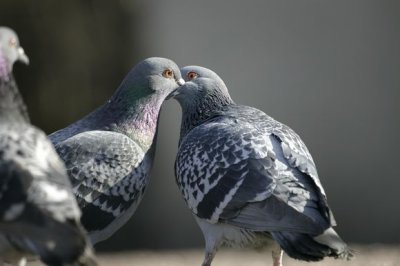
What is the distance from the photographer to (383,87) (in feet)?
34.9

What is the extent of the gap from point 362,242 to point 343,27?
231 cm

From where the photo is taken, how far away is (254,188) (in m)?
5.76

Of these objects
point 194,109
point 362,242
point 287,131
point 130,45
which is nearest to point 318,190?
point 287,131

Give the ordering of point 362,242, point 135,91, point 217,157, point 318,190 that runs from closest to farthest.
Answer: point 318,190 → point 217,157 → point 135,91 → point 362,242

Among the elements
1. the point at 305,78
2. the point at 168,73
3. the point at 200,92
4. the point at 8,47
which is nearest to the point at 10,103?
the point at 8,47

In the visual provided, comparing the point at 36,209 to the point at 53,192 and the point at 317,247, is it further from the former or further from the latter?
the point at 317,247

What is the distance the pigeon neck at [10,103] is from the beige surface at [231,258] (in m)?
3.10

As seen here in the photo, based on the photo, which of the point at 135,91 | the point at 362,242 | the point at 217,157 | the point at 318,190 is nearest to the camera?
the point at 318,190

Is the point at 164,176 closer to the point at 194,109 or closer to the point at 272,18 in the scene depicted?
the point at 272,18

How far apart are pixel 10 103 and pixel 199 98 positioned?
6.93 ft

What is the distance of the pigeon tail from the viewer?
5363 millimetres

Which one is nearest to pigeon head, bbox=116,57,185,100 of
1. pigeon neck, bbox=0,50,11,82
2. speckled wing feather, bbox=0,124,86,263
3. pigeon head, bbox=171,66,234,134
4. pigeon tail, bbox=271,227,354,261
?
pigeon head, bbox=171,66,234,134

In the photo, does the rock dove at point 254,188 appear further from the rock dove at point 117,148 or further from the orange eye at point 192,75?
the orange eye at point 192,75

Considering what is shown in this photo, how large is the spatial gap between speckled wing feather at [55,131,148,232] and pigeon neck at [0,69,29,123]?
102 cm
